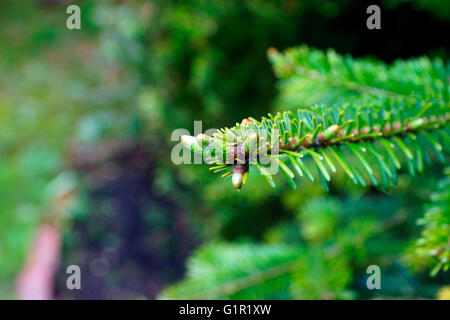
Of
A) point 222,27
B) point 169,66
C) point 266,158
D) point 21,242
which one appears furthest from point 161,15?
point 21,242

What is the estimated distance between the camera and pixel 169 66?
1.46 metres

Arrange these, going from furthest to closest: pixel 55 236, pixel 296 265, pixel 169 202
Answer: pixel 169 202 → pixel 55 236 → pixel 296 265

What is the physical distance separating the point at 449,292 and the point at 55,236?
200cm

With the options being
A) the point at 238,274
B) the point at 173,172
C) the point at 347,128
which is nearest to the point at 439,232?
the point at 347,128

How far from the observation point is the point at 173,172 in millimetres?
1759

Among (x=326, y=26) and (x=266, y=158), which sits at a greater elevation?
(x=326, y=26)

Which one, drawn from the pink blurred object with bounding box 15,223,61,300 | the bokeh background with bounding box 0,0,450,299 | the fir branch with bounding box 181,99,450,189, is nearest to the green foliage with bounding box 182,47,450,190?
the fir branch with bounding box 181,99,450,189

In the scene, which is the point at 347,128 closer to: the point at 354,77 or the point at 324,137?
the point at 324,137

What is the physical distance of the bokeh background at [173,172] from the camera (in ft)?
3.05

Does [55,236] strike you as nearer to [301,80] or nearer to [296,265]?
[296,265]

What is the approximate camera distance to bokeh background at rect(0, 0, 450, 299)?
93 cm

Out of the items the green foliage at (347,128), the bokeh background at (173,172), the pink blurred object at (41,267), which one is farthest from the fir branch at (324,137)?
the pink blurred object at (41,267)

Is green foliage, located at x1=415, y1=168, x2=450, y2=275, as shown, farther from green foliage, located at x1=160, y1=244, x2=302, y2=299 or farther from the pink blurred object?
the pink blurred object
